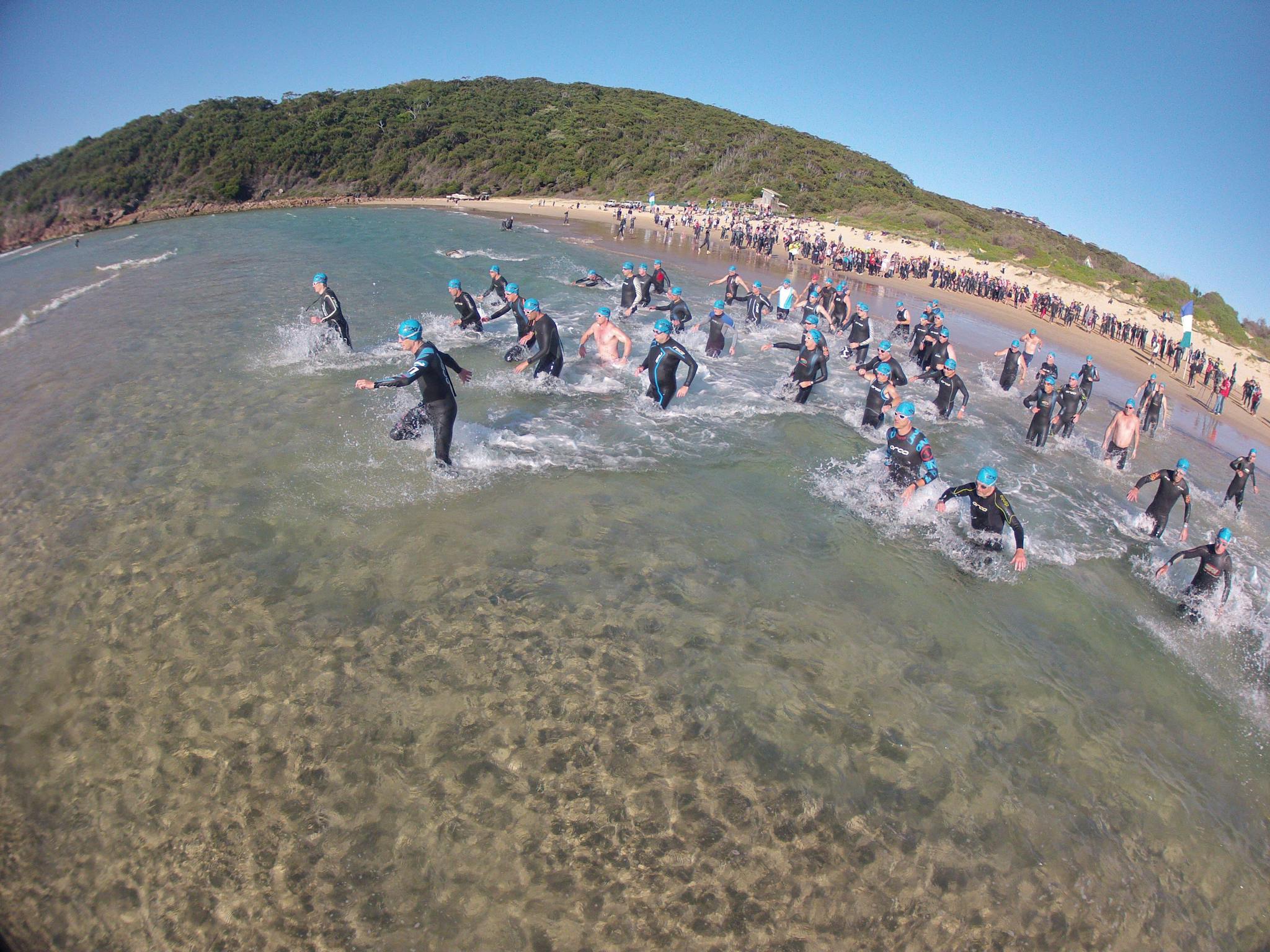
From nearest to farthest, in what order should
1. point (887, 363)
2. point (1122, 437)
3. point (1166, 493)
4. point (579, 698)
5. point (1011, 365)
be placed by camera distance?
point (579, 698)
point (1166, 493)
point (887, 363)
point (1122, 437)
point (1011, 365)

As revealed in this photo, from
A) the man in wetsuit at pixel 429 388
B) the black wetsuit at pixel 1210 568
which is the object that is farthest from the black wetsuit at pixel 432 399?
the black wetsuit at pixel 1210 568

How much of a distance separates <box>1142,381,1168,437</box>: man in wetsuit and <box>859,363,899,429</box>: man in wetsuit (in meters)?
8.12

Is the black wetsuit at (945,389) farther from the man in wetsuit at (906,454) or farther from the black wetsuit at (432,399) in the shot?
the black wetsuit at (432,399)

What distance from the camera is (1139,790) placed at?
5.24 metres

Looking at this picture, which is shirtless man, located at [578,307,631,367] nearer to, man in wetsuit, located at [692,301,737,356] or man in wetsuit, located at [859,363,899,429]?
man in wetsuit, located at [692,301,737,356]

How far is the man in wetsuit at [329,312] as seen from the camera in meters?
11.7

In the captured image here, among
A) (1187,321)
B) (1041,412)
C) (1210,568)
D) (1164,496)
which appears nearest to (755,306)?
(1041,412)

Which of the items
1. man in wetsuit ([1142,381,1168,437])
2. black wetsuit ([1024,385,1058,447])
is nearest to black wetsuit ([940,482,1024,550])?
black wetsuit ([1024,385,1058,447])

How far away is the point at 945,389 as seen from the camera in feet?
41.9

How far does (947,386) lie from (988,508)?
19.7 feet

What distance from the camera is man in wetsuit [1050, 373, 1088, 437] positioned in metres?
13.0

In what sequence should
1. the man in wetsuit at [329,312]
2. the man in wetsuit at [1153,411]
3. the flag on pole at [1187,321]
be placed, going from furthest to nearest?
the flag on pole at [1187,321] < the man in wetsuit at [1153,411] < the man in wetsuit at [329,312]

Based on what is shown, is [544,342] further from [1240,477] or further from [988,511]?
[1240,477]

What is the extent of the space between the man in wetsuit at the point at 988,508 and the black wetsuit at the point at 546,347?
6.89 m
